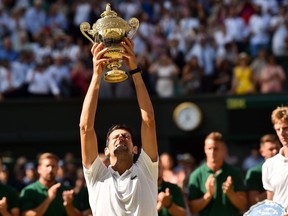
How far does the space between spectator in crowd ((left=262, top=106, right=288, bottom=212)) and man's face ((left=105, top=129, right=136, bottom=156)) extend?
1.82 m

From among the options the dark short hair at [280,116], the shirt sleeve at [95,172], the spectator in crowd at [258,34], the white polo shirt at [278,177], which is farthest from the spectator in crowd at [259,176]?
the spectator in crowd at [258,34]

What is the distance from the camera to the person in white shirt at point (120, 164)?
8656 mm

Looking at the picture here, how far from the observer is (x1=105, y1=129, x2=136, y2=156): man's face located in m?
8.76

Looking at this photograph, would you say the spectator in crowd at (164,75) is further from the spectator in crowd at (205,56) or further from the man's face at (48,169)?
the man's face at (48,169)

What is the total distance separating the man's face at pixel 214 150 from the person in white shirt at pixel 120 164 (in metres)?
2.95

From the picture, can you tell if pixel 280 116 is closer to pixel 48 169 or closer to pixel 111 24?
pixel 111 24

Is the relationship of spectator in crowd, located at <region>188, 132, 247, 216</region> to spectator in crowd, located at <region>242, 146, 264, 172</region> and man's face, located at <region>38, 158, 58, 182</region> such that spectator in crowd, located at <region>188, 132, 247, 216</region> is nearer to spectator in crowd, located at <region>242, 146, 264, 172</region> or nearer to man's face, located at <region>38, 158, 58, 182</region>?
man's face, located at <region>38, 158, 58, 182</region>

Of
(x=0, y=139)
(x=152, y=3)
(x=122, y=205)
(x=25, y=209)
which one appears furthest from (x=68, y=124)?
(x=122, y=205)

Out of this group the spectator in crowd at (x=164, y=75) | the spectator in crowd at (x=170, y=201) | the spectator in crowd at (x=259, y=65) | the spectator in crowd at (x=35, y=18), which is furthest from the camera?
the spectator in crowd at (x=35, y=18)

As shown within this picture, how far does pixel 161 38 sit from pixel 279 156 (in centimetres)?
1289

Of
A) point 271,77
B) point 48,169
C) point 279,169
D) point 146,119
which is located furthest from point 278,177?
point 271,77

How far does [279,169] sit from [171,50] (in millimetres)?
12496

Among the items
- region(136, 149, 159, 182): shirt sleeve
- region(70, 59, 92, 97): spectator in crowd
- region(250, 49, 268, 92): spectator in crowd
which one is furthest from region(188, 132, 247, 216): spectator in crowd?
region(70, 59, 92, 97): spectator in crowd

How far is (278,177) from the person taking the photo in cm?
1014
